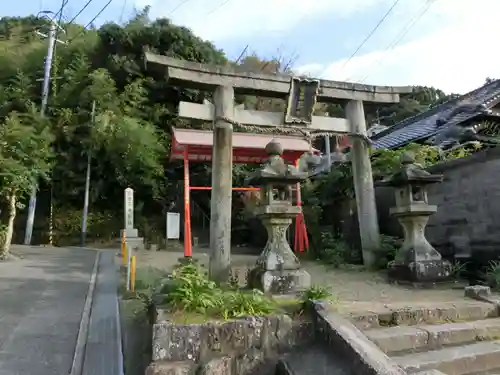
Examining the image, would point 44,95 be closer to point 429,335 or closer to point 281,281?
point 281,281

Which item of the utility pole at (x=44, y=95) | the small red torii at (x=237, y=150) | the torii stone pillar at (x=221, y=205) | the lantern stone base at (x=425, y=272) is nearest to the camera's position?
the torii stone pillar at (x=221, y=205)

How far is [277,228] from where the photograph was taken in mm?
5508

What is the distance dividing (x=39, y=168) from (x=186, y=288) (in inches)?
442

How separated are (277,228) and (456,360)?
8.95 feet

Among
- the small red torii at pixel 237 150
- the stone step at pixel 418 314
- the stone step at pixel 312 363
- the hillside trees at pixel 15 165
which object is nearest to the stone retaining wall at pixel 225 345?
the stone step at pixel 312 363

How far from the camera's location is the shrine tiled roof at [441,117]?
11664 mm

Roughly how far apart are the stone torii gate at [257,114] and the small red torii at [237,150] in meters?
2.73

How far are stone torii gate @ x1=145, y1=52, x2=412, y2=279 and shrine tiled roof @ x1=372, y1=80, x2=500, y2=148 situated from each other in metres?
4.38

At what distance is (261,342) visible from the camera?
3.51 metres

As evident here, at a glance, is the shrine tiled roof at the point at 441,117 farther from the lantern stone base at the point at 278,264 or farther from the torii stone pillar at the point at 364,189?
the lantern stone base at the point at 278,264

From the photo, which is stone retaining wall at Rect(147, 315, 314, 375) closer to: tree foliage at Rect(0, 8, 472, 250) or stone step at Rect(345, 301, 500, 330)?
stone step at Rect(345, 301, 500, 330)

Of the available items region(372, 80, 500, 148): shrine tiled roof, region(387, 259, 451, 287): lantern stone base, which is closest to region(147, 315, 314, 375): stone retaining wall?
region(387, 259, 451, 287): lantern stone base

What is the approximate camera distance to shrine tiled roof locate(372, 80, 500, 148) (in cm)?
1166

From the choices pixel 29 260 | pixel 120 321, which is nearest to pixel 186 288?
pixel 120 321
